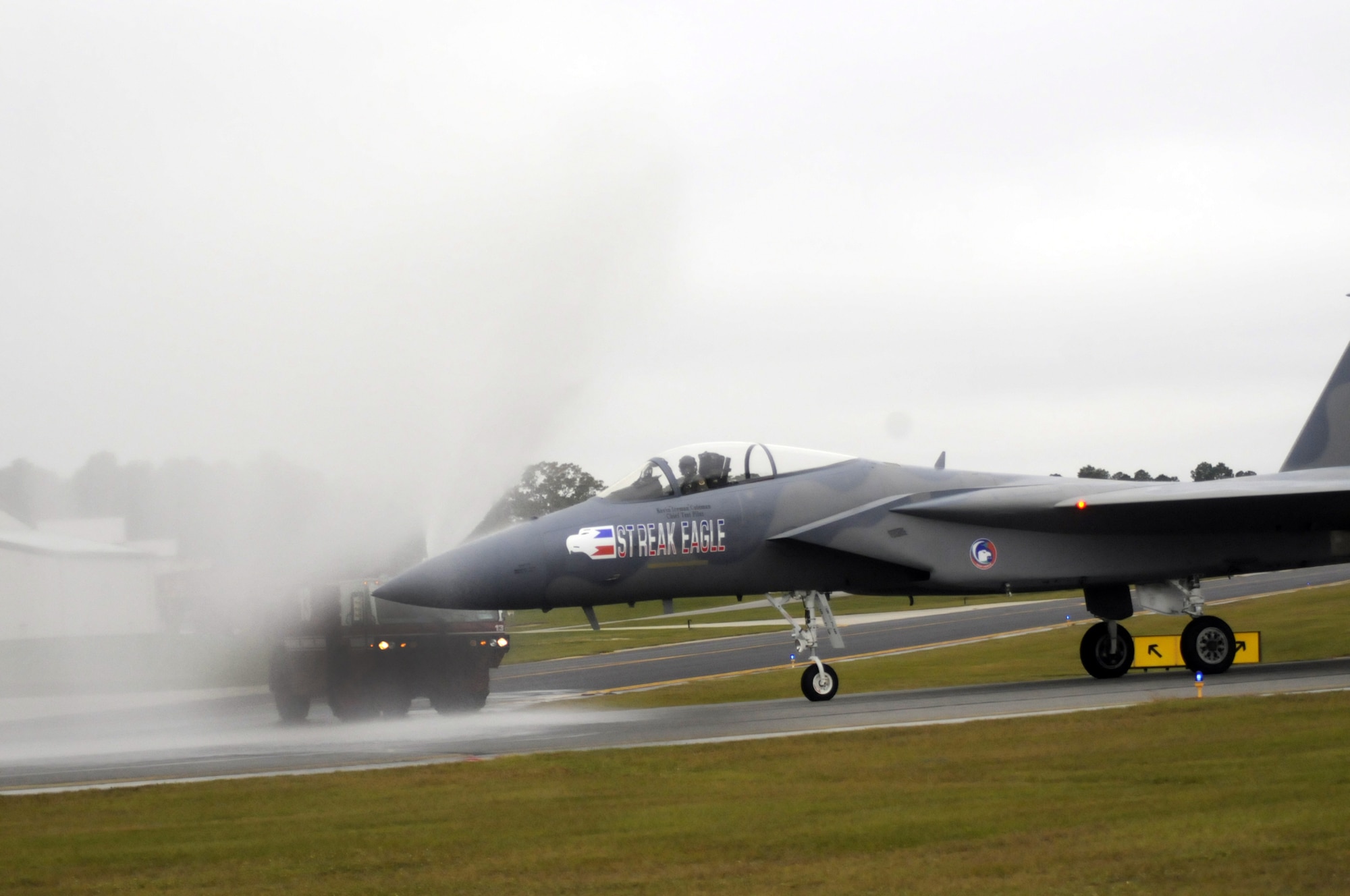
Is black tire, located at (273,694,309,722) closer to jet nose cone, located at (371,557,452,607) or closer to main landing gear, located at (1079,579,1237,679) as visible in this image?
jet nose cone, located at (371,557,452,607)

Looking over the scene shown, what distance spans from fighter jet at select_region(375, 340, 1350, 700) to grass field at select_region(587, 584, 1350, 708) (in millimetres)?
2953

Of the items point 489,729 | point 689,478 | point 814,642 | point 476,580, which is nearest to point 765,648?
point 814,642

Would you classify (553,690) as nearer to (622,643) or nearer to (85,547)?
(85,547)

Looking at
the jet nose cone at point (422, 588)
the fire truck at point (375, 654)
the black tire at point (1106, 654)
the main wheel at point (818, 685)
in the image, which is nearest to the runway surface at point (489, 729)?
the main wheel at point (818, 685)

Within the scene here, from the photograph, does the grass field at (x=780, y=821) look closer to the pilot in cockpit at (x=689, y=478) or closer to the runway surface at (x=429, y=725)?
the runway surface at (x=429, y=725)

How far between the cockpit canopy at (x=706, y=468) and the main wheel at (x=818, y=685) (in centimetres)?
282

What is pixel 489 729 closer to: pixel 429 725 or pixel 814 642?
pixel 429 725

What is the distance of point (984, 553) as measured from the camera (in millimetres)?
19531

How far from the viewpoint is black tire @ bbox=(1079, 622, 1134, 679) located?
2094cm

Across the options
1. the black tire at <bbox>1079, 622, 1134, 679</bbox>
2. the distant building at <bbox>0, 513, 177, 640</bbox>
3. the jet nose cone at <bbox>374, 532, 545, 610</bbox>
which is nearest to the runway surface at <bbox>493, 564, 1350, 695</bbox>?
the black tire at <bbox>1079, 622, 1134, 679</bbox>

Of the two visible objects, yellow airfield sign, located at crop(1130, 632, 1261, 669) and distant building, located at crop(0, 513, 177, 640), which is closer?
distant building, located at crop(0, 513, 177, 640)

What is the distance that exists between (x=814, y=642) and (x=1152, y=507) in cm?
496

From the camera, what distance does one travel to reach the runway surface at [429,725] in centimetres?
1494

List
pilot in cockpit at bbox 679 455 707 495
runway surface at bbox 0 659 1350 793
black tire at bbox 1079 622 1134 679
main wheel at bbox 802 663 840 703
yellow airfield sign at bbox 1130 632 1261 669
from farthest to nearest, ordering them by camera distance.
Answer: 1. yellow airfield sign at bbox 1130 632 1261 669
2. black tire at bbox 1079 622 1134 679
3. main wheel at bbox 802 663 840 703
4. pilot in cockpit at bbox 679 455 707 495
5. runway surface at bbox 0 659 1350 793
